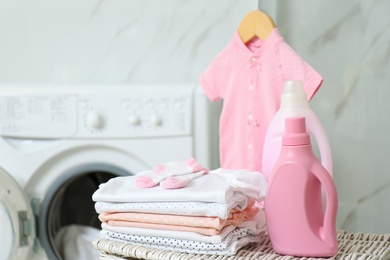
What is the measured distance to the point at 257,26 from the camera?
1.48 meters

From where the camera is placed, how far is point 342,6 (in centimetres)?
159

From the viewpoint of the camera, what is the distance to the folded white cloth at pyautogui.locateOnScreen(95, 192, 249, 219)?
103cm

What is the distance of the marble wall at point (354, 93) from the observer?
1.54m

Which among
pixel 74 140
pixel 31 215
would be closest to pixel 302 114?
pixel 74 140

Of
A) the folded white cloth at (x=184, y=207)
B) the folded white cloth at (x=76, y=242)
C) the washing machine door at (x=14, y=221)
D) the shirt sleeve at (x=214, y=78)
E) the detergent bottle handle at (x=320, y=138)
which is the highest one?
the shirt sleeve at (x=214, y=78)

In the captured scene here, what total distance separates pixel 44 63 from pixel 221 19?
0.60 m

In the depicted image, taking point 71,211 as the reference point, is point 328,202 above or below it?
above

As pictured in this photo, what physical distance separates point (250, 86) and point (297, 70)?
0.12 metres

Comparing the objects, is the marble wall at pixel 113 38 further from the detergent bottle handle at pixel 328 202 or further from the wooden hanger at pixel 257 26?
the detergent bottle handle at pixel 328 202

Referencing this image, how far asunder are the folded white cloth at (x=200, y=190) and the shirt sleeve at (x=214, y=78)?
44 centimetres

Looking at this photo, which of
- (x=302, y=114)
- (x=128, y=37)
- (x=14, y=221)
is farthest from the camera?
(x=128, y=37)

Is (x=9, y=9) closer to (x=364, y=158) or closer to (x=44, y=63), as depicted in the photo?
(x=44, y=63)

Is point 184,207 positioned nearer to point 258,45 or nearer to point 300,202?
point 300,202

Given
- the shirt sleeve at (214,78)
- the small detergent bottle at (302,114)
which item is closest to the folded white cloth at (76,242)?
the shirt sleeve at (214,78)
